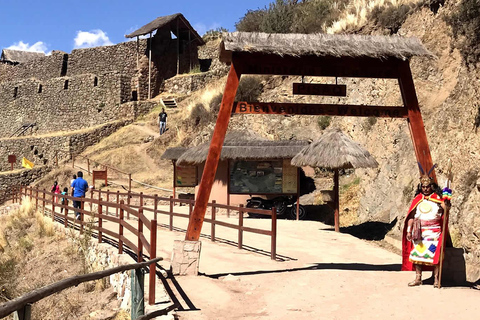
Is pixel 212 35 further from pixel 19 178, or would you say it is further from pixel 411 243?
pixel 411 243

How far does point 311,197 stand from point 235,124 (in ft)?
27.6

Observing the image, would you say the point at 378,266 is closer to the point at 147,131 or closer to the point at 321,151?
the point at 321,151

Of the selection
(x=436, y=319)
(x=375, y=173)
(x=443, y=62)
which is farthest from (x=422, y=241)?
(x=443, y=62)

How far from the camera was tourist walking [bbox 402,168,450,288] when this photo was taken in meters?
7.08

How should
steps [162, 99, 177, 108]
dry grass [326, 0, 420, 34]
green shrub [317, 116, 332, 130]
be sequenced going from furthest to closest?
steps [162, 99, 177, 108] → dry grass [326, 0, 420, 34] → green shrub [317, 116, 332, 130]

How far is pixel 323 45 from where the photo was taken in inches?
316

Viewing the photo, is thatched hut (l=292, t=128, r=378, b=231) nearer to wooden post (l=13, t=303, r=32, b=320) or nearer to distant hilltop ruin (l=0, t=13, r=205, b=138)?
wooden post (l=13, t=303, r=32, b=320)

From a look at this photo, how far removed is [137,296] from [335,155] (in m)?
9.44

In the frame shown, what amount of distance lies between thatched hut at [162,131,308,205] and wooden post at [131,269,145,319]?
1159cm

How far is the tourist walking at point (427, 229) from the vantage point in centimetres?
708

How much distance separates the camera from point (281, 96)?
88.7 feet

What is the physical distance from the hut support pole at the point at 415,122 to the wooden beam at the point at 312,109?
0.43ft

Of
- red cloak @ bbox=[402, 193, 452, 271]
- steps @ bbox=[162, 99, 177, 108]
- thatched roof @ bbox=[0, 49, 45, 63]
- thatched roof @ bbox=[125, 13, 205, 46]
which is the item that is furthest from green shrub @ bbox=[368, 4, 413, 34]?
thatched roof @ bbox=[0, 49, 45, 63]

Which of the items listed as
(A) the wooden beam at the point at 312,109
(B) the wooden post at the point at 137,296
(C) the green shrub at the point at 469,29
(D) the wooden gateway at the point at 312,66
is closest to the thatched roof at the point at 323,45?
(D) the wooden gateway at the point at 312,66
